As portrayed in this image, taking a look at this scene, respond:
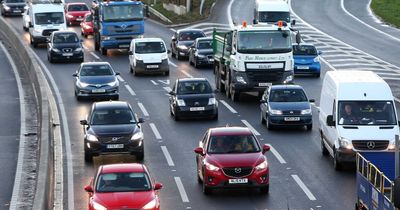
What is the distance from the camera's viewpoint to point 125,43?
67.2 metres

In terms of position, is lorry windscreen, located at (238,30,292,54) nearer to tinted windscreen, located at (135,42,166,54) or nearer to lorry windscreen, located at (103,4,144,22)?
tinted windscreen, located at (135,42,166,54)

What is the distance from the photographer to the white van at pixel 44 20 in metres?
72.6

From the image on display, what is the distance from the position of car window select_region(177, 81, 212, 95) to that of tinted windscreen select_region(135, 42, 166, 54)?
15.5m

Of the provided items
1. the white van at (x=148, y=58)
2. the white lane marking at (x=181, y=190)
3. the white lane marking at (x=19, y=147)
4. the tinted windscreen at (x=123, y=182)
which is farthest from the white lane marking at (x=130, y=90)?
the tinted windscreen at (x=123, y=182)

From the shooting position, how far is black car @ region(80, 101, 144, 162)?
3281 cm

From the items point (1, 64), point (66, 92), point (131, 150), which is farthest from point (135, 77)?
point (131, 150)

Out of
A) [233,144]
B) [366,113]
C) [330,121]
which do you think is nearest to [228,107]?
[366,113]

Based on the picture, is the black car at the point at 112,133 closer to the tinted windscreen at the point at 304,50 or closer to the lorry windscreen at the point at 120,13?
the tinted windscreen at the point at 304,50

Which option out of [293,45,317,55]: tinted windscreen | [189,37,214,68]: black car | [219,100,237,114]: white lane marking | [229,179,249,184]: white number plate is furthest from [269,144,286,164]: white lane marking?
[189,37,214,68]: black car

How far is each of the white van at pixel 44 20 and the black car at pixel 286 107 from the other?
113ft

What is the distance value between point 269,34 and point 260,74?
5.61ft

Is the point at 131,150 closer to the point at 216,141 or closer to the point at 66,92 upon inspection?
the point at 216,141

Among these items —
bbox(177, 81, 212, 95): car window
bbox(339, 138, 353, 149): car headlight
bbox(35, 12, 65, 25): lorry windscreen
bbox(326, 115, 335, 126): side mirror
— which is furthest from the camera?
bbox(35, 12, 65, 25): lorry windscreen

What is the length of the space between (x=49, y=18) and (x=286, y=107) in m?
38.3
